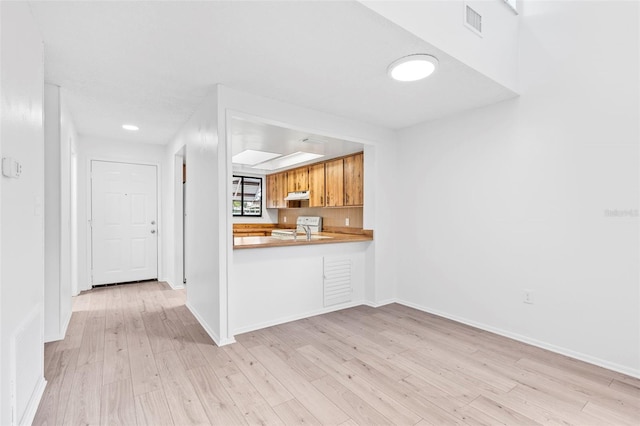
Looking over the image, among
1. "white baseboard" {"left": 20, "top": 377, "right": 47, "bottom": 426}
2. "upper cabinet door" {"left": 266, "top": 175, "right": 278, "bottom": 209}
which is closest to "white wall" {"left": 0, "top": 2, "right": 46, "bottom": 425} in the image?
"white baseboard" {"left": 20, "top": 377, "right": 47, "bottom": 426}

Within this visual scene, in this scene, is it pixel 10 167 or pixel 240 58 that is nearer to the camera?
pixel 10 167

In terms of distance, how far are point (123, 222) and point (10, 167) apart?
12.8 feet

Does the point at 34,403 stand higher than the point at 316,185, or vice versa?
the point at 316,185

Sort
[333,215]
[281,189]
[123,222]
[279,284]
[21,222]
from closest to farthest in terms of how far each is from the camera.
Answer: [21,222] → [279,284] → [123,222] → [333,215] → [281,189]

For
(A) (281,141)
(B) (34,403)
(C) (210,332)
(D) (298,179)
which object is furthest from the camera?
(D) (298,179)

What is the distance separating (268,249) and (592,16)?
3454 millimetres

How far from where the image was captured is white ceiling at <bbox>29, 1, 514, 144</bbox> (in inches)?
70.8

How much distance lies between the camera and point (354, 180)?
4.56m

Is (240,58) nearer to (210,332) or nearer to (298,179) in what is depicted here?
(210,332)

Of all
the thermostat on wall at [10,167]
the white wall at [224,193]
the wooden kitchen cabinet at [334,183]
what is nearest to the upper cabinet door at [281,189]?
the wooden kitchen cabinet at [334,183]

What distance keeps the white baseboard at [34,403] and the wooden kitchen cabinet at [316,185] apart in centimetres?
395

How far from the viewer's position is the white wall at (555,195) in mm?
2334

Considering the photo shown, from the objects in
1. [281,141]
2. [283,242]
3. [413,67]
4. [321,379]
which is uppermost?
[413,67]

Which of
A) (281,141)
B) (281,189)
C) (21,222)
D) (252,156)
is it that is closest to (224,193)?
(21,222)
